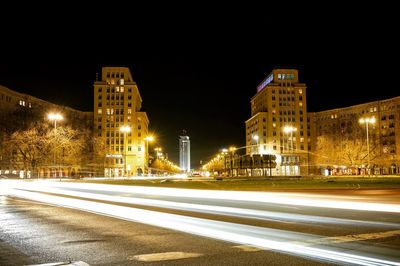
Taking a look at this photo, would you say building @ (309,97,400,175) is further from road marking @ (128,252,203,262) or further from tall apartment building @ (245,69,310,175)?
road marking @ (128,252,203,262)

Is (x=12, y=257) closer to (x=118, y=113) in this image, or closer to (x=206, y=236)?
(x=206, y=236)

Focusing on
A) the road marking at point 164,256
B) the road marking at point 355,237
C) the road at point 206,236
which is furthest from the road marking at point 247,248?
the road marking at point 355,237

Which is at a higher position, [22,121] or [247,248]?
[22,121]

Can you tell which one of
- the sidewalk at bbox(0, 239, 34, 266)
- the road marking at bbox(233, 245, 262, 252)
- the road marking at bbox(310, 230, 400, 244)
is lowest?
the road marking at bbox(310, 230, 400, 244)

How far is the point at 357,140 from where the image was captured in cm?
9925

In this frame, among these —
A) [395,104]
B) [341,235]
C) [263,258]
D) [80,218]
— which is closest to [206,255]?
[263,258]

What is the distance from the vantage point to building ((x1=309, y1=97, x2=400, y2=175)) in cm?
9462

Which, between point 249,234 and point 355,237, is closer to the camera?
point 355,237

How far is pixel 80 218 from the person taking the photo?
14.7 meters

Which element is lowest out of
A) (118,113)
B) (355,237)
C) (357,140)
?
(355,237)

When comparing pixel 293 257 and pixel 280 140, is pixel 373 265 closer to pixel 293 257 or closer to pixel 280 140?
pixel 293 257

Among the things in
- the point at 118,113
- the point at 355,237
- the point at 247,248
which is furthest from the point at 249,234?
the point at 118,113

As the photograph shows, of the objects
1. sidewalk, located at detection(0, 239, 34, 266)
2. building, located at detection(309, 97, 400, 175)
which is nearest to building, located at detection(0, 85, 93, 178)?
building, located at detection(309, 97, 400, 175)

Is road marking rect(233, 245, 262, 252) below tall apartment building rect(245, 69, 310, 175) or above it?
below
